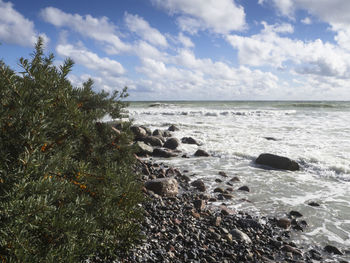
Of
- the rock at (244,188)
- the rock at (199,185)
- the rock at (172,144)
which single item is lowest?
the rock at (244,188)

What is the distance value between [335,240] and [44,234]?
5151mm

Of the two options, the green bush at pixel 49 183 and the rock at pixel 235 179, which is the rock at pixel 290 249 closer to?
the green bush at pixel 49 183

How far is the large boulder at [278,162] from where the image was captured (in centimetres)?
946

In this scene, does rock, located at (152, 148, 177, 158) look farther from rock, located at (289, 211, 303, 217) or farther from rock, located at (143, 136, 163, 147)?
rock, located at (289, 211, 303, 217)

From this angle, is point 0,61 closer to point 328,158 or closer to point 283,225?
point 283,225

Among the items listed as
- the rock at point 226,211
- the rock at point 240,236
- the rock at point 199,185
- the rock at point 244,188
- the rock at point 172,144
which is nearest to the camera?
A: the rock at point 240,236

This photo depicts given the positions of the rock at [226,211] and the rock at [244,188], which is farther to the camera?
the rock at [244,188]

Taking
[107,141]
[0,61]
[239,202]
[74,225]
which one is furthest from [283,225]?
[0,61]

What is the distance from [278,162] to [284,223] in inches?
185

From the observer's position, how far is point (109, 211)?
2.62 metres

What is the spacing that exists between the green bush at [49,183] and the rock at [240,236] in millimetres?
2279

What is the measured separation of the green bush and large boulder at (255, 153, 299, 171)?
7799 mm

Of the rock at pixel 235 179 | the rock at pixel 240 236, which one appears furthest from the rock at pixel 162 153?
the rock at pixel 240 236

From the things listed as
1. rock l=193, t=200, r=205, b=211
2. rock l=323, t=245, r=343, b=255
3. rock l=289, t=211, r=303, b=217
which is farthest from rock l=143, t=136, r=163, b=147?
rock l=323, t=245, r=343, b=255
